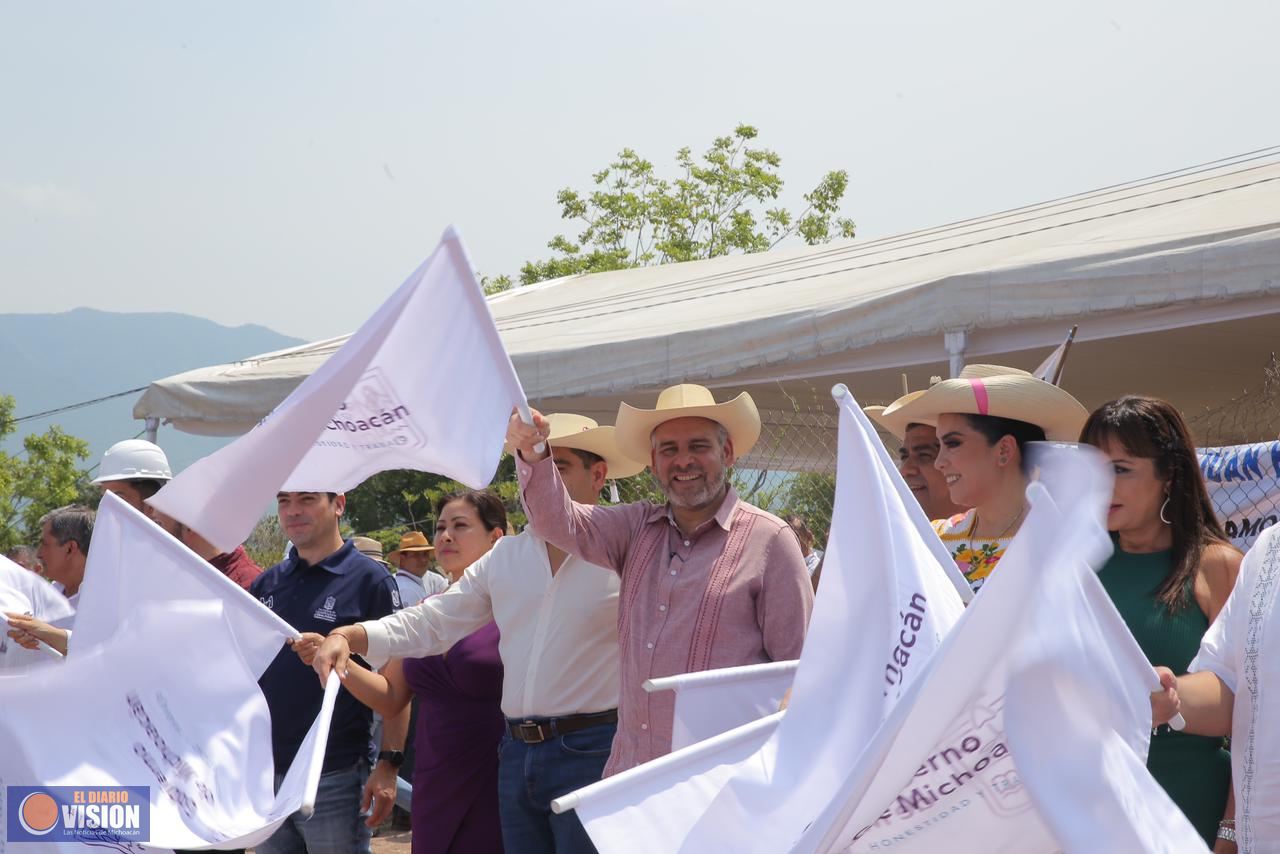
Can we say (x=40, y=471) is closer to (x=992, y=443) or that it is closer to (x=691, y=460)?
(x=691, y=460)

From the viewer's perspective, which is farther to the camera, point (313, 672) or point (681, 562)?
point (313, 672)

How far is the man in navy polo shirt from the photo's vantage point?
4.77m

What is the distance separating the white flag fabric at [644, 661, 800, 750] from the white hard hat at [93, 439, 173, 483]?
11.1ft

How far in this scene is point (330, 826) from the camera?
4723 mm

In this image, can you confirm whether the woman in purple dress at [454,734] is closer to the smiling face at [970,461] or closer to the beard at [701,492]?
the beard at [701,492]

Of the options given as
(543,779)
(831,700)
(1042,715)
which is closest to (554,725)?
(543,779)

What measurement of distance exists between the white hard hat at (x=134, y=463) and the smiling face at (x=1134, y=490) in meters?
4.00

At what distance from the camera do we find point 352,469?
3.77 metres

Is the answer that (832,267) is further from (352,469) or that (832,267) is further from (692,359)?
(352,469)

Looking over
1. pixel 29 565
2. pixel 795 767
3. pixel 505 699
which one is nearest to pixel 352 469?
pixel 505 699

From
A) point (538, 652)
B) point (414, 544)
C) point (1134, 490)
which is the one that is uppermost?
point (414, 544)

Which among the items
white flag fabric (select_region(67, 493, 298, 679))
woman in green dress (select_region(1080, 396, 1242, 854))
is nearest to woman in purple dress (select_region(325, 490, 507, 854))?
white flag fabric (select_region(67, 493, 298, 679))

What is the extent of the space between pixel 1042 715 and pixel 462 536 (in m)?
3.50

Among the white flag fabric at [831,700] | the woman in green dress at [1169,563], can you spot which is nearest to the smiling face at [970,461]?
the woman in green dress at [1169,563]
